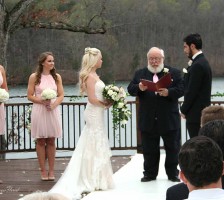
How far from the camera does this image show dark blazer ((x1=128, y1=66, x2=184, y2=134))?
9.20m

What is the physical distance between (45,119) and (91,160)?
1.07 metres

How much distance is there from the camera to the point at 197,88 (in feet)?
28.7

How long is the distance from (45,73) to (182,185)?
19.1ft

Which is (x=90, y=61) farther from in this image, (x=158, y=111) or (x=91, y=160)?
(x=91, y=160)

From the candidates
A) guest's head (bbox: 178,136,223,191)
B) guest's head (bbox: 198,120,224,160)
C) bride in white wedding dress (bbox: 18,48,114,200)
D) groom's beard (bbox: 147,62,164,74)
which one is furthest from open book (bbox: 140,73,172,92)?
guest's head (bbox: 178,136,223,191)

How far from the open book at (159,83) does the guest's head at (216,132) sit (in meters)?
4.30

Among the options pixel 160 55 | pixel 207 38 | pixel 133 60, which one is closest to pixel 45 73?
pixel 160 55

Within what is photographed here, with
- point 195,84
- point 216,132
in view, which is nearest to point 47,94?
point 195,84

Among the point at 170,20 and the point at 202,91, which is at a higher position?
the point at 170,20

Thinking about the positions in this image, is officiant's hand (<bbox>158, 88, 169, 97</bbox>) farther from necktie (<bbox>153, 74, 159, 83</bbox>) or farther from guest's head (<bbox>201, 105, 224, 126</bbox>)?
guest's head (<bbox>201, 105, 224, 126</bbox>)

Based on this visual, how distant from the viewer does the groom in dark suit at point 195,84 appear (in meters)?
8.70

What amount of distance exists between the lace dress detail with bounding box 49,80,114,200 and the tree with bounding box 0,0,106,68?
193 inches

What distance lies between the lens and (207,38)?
12.1 metres

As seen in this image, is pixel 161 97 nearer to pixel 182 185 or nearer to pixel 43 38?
pixel 182 185
